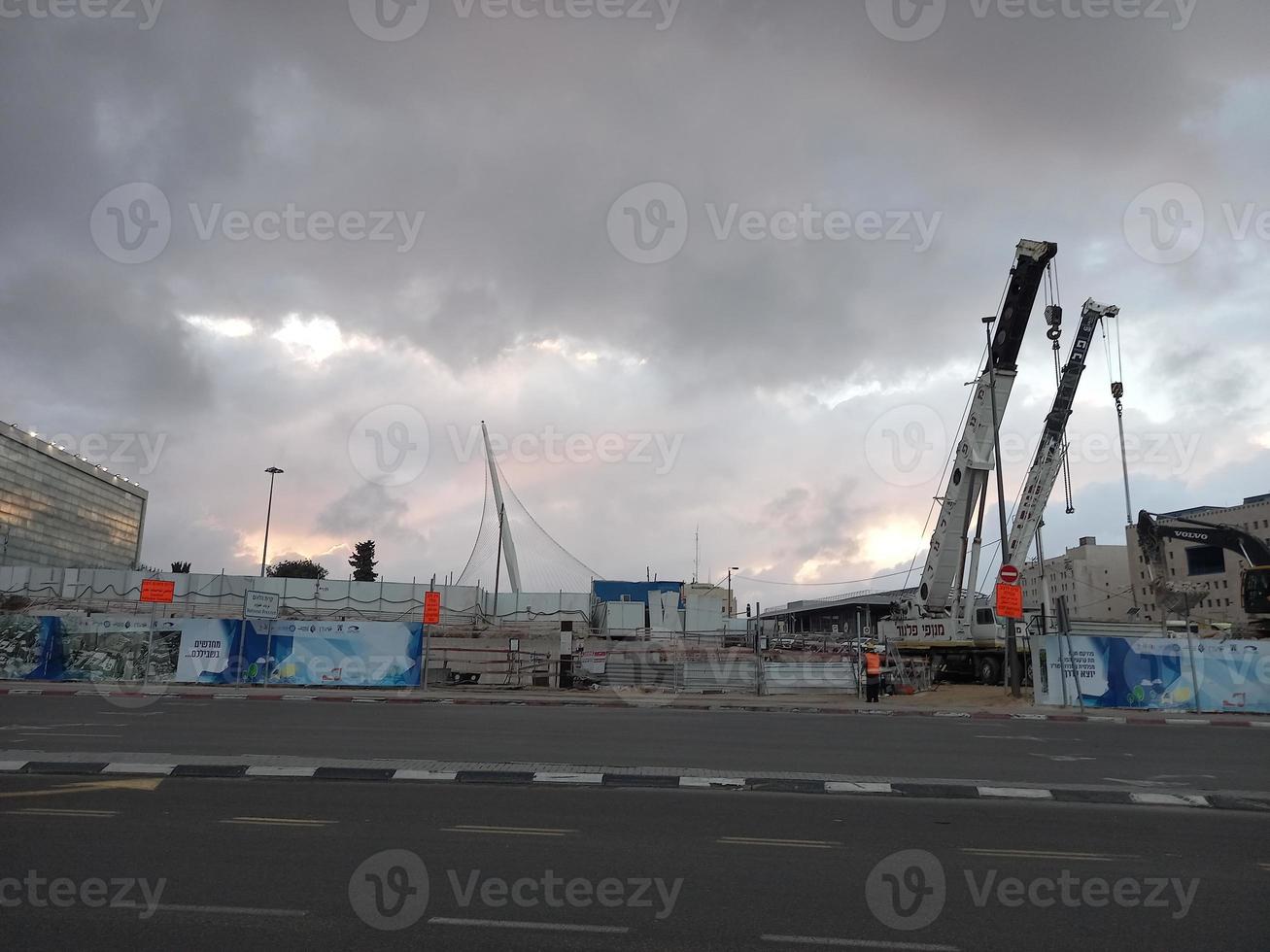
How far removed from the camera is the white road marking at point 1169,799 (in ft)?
33.9

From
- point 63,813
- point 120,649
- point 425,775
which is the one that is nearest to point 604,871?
point 425,775

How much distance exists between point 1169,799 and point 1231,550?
1203 inches

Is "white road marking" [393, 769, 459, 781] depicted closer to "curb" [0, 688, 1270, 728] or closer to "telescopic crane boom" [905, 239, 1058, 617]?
"curb" [0, 688, 1270, 728]

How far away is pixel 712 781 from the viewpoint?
11102mm

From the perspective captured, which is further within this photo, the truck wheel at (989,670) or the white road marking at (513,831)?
the truck wheel at (989,670)

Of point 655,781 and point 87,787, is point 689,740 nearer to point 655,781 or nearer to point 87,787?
point 655,781

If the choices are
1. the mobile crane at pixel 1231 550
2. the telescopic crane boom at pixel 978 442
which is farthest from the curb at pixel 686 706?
the telescopic crane boom at pixel 978 442

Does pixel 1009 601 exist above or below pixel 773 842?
above

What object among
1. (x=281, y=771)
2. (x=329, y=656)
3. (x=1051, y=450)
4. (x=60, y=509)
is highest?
(x=60, y=509)

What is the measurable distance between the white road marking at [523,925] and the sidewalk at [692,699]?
1842 centimetres

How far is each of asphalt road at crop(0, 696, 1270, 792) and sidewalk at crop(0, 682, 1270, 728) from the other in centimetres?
156

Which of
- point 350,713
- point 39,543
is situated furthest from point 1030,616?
point 39,543

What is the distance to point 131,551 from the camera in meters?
143

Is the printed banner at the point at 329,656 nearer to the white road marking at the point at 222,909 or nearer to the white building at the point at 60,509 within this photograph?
the white road marking at the point at 222,909
